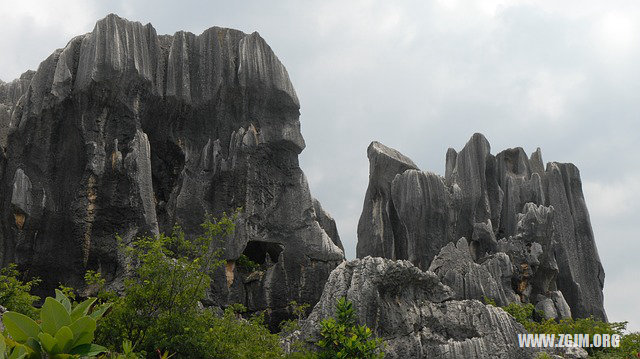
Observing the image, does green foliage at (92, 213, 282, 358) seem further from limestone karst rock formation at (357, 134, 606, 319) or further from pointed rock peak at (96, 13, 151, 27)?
limestone karst rock formation at (357, 134, 606, 319)

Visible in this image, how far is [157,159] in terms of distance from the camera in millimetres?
29297

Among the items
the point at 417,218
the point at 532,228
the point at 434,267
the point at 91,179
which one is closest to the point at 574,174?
the point at 532,228

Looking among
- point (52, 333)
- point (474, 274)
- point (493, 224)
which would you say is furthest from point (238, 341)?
point (493, 224)

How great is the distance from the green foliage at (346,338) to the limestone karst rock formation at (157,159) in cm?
1103

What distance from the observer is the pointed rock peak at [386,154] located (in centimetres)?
4216

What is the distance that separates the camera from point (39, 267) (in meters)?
25.4

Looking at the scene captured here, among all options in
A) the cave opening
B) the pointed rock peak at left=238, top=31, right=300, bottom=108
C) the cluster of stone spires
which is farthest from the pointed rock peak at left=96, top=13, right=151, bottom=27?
the cave opening

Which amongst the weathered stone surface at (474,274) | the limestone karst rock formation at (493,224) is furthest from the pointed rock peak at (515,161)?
the weathered stone surface at (474,274)

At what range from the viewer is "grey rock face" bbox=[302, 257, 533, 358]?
17.5 metres

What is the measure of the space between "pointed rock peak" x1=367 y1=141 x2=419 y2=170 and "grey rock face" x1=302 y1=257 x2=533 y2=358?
2337 cm

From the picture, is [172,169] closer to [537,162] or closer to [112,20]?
[112,20]

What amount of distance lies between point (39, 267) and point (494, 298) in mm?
19425

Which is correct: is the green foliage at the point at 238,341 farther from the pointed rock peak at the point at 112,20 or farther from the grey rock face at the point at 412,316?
the pointed rock peak at the point at 112,20

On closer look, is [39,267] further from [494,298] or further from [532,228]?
[532,228]
